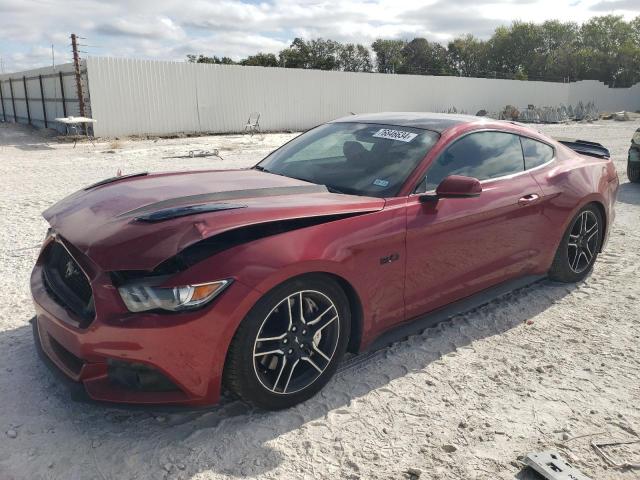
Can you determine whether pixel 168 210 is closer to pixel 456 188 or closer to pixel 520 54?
pixel 456 188

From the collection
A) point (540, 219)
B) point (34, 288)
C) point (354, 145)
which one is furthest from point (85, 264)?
point (540, 219)

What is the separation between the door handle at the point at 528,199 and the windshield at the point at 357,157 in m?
0.90

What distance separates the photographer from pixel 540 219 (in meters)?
4.23

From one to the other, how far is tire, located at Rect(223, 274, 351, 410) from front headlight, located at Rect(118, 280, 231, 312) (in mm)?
249

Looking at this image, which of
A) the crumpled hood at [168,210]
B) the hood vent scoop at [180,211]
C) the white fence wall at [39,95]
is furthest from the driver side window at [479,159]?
the white fence wall at [39,95]

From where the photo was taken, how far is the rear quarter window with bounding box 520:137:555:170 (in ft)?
14.4

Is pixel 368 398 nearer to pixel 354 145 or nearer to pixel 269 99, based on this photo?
pixel 354 145

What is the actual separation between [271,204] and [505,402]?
5.72 ft

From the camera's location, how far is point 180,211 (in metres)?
2.80

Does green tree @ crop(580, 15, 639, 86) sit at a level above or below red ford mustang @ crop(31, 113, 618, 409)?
above

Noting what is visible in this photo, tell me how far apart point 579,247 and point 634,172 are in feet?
20.2

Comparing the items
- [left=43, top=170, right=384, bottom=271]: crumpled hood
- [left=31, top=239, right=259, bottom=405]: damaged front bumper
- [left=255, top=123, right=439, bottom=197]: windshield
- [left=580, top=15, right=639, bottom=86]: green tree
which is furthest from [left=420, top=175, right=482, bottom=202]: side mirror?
[left=580, top=15, right=639, bottom=86]: green tree

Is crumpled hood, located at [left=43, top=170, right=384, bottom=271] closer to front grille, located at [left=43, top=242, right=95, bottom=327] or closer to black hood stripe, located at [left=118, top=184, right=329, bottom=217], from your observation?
black hood stripe, located at [left=118, top=184, right=329, bottom=217]

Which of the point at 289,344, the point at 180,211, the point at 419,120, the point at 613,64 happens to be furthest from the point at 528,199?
the point at 613,64
